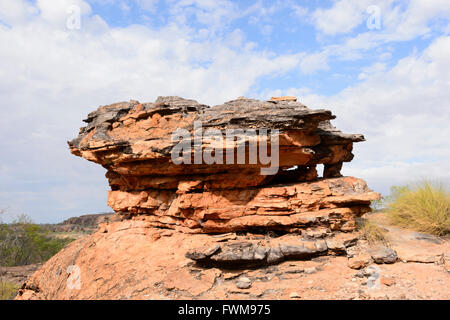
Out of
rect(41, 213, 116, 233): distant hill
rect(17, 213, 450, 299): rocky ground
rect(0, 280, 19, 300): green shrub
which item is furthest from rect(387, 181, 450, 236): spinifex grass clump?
rect(41, 213, 116, 233): distant hill

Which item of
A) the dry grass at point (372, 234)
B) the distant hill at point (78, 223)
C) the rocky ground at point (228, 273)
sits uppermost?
the dry grass at point (372, 234)

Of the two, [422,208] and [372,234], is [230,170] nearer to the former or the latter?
[372,234]

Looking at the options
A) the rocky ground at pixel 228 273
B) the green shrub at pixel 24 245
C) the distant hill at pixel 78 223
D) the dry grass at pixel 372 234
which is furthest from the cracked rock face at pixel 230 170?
the distant hill at pixel 78 223

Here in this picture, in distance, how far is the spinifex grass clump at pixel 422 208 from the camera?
9.59 m

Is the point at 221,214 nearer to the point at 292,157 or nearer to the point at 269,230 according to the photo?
the point at 269,230

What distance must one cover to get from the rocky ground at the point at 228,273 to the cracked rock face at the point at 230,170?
2.32ft

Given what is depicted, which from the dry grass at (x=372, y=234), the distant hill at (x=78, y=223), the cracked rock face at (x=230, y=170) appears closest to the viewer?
the dry grass at (x=372, y=234)

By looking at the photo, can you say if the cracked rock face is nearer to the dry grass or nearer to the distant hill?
the dry grass

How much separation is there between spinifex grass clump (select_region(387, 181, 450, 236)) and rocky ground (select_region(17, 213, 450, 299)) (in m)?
0.69

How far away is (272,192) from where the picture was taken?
30.2ft

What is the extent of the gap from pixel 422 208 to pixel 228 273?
7550 mm

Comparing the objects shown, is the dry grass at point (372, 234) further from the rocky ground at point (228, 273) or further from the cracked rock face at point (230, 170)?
the cracked rock face at point (230, 170)
